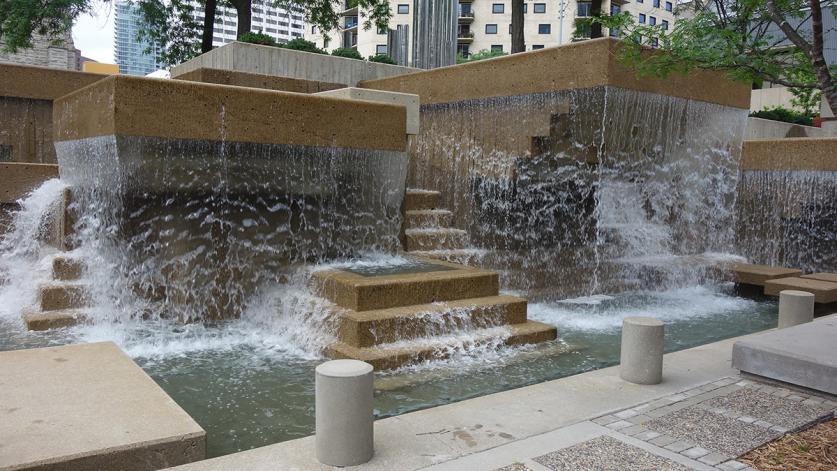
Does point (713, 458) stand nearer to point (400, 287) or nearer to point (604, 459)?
point (604, 459)

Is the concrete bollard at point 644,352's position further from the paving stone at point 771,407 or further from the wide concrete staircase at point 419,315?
the wide concrete staircase at point 419,315

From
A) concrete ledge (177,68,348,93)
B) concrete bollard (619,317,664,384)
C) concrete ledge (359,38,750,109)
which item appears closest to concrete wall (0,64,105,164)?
concrete ledge (177,68,348,93)

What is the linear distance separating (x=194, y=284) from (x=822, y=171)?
11105 millimetres

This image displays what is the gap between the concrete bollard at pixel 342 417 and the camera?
12.0ft

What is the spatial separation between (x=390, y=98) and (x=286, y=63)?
4.75 m

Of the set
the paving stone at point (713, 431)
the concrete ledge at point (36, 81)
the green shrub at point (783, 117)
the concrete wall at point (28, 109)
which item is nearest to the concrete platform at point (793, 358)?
the paving stone at point (713, 431)

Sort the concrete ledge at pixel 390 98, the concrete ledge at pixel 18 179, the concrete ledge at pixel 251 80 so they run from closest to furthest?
the concrete ledge at pixel 390 98
the concrete ledge at pixel 18 179
the concrete ledge at pixel 251 80

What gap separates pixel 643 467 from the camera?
3684 millimetres

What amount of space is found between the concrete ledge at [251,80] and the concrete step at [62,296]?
521 cm

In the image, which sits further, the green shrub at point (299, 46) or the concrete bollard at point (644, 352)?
the green shrub at point (299, 46)

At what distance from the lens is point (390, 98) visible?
9422 millimetres

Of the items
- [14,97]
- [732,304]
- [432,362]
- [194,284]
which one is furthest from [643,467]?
[14,97]

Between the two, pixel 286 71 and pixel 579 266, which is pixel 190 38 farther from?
pixel 579 266

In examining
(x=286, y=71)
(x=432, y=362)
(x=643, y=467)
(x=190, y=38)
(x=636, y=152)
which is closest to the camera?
(x=643, y=467)
